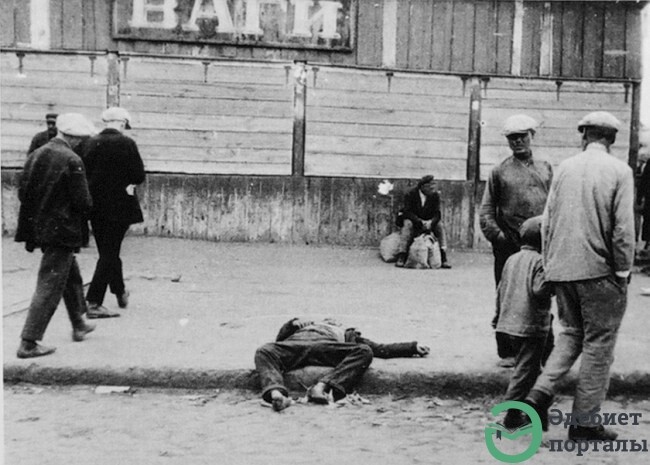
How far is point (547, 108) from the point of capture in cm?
1329

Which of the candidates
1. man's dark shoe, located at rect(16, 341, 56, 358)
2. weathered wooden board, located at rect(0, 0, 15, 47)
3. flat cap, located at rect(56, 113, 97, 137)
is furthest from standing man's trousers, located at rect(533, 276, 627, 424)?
weathered wooden board, located at rect(0, 0, 15, 47)

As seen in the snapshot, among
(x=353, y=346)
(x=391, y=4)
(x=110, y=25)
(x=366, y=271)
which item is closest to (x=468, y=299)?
(x=366, y=271)

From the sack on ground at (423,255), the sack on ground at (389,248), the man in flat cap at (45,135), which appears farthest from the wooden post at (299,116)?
the man in flat cap at (45,135)

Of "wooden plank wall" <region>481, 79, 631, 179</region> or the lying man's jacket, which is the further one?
"wooden plank wall" <region>481, 79, 631, 179</region>

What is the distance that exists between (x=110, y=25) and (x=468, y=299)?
6.95 m

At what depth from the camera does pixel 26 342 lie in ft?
19.4

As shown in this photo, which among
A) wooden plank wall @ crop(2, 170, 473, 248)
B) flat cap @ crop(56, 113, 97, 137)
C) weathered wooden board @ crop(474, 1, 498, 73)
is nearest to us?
flat cap @ crop(56, 113, 97, 137)

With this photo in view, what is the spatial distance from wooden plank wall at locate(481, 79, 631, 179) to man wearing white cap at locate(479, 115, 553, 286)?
7.34m

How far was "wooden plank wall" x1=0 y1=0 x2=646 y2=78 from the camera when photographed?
1288 centimetres

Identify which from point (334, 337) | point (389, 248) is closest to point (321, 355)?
point (334, 337)

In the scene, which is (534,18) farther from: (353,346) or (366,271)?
(353,346)

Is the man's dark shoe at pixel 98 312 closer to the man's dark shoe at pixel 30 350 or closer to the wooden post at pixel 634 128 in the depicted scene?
the man's dark shoe at pixel 30 350

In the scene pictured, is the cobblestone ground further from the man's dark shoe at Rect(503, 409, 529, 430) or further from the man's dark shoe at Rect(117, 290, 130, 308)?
the man's dark shoe at Rect(117, 290, 130, 308)

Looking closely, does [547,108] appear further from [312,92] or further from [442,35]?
[312,92]
